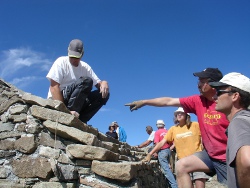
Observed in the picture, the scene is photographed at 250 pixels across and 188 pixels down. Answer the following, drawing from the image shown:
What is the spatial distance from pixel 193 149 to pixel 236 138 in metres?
3.97

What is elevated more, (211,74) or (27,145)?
(211,74)

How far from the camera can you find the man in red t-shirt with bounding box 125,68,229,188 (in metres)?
3.91

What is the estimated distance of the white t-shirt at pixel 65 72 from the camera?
4.81 meters

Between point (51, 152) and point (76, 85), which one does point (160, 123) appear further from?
point (51, 152)

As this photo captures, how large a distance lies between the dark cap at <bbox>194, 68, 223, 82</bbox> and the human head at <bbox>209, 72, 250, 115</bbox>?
1.63 metres

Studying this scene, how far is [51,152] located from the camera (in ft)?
13.5

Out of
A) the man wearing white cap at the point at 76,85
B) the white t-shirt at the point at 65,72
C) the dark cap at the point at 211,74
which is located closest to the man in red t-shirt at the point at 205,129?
the dark cap at the point at 211,74

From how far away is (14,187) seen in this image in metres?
3.95

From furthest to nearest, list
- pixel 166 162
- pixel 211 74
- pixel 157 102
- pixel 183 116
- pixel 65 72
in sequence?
pixel 166 162 → pixel 183 116 → pixel 65 72 → pixel 157 102 → pixel 211 74

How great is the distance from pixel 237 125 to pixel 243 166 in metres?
0.34

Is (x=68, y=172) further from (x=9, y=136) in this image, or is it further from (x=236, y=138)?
(x=236, y=138)

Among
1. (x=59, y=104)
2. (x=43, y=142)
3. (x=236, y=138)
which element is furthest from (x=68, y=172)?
(x=236, y=138)

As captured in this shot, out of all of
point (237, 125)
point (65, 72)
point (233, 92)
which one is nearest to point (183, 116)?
point (65, 72)

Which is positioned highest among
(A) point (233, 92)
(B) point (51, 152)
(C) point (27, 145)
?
(A) point (233, 92)
